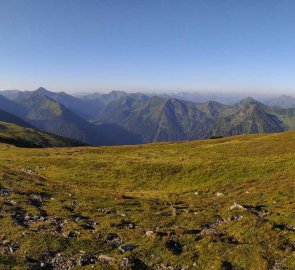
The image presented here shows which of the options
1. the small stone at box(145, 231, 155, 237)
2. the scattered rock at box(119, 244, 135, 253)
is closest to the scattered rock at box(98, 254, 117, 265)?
the scattered rock at box(119, 244, 135, 253)

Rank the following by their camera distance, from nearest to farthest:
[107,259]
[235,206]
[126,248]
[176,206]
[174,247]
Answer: [107,259] → [126,248] → [174,247] → [235,206] → [176,206]

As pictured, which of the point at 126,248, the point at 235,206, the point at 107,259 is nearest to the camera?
the point at 107,259

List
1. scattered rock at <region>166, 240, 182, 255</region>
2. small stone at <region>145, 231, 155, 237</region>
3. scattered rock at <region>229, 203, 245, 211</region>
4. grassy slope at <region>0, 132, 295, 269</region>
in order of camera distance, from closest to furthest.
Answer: grassy slope at <region>0, 132, 295, 269</region>
scattered rock at <region>166, 240, 182, 255</region>
small stone at <region>145, 231, 155, 237</region>
scattered rock at <region>229, 203, 245, 211</region>

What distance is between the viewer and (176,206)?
33125 millimetres

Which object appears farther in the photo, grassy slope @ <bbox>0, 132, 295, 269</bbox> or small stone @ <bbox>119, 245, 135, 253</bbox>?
small stone @ <bbox>119, 245, 135, 253</bbox>

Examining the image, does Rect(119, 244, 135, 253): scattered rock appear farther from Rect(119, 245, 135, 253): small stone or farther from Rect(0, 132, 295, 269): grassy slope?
Rect(0, 132, 295, 269): grassy slope

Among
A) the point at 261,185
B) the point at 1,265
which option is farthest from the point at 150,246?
the point at 261,185

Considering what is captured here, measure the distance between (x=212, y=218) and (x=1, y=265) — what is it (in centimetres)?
1612

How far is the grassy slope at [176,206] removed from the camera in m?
20.3

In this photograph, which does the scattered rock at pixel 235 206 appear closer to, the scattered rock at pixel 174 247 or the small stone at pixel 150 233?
the small stone at pixel 150 233

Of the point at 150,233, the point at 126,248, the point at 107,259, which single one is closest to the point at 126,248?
the point at 126,248

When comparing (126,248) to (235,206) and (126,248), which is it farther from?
(235,206)

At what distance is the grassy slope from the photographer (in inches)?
800

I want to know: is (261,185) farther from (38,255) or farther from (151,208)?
(38,255)
